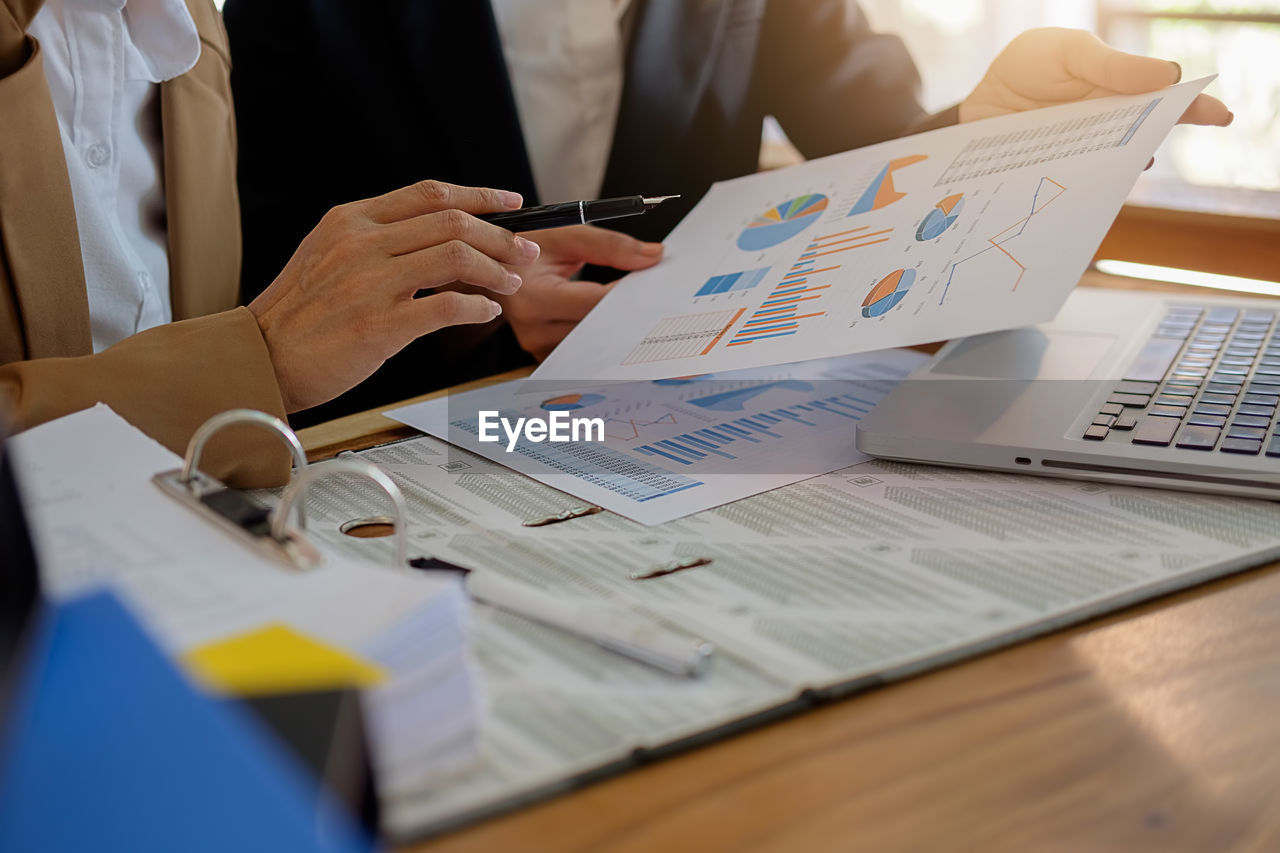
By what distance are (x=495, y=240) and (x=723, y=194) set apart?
28 centimetres

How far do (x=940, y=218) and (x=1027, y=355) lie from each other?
166 millimetres

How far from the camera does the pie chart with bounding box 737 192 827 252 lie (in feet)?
2.68

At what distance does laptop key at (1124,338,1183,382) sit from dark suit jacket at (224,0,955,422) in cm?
36

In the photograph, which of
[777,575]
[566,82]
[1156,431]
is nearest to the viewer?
[777,575]

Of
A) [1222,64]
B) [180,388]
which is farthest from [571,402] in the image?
Answer: [1222,64]

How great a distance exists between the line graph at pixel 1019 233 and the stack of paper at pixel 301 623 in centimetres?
39

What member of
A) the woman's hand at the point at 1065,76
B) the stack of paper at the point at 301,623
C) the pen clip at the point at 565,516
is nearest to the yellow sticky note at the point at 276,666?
the stack of paper at the point at 301,623

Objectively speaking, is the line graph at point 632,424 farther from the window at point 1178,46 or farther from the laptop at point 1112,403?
the window at point 1178,46

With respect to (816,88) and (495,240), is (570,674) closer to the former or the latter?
(495,240)

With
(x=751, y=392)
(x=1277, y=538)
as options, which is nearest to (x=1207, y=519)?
(x=1277, y=538)

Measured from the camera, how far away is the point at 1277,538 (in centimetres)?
58

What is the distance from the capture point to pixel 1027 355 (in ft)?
2.72

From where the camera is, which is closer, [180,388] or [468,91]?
[180,388]

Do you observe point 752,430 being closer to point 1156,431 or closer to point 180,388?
point 1156,431
